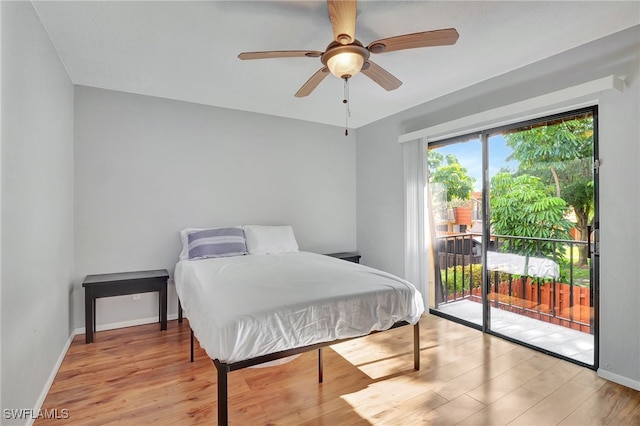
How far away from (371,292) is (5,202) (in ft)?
6.93

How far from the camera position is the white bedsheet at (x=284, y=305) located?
1720 millimetres

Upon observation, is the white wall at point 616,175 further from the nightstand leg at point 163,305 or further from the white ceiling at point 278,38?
the nightstand leg at point 163,305

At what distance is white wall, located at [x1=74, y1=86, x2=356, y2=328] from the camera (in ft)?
10.6

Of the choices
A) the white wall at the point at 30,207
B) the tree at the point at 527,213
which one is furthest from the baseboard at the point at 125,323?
the tree at the point at 527,213

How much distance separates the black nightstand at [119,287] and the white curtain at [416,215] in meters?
2.80

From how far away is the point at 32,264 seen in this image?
6.27 feet

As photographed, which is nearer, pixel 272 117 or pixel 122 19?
pixel 122 19

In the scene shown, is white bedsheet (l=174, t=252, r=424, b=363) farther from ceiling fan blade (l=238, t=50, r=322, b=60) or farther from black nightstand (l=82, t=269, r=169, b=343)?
ceiling fan blade (l=238, t=50, r=322, b=60)

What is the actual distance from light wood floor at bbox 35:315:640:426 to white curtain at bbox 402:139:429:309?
1.03 metres

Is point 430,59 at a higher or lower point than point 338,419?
higher

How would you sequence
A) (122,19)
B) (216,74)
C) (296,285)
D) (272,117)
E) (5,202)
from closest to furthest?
(5,202)
(122,19)
(296,285)
(216,74)
(272,117)

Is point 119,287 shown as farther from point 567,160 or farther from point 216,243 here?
point 567,160

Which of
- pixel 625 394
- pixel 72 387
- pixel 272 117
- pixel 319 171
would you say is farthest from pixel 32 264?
pixel 625 394

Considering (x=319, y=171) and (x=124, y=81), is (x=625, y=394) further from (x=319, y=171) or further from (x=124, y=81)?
(x=124, y=81)
